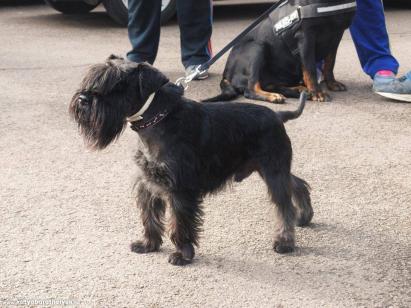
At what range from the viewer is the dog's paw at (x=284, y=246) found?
12.5 ft

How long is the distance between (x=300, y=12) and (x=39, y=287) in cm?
378

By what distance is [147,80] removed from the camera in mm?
3395

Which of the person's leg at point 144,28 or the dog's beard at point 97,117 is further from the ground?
the dog's beard at point 97,117

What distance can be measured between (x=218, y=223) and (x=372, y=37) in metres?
3.47

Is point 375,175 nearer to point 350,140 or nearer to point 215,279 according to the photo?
point 350,140

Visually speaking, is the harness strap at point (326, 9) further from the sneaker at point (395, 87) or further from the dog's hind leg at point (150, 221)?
the dog's hind leg at point (150, 221)

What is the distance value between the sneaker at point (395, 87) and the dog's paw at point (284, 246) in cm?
312

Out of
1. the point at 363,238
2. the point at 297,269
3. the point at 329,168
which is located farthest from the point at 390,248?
the point at 329,168

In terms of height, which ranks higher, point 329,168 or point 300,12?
point 300,12

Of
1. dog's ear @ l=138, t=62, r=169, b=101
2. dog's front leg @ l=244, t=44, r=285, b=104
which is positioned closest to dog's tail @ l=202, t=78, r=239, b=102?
dog's front leg @ l=244, t=44, r=285, b=104

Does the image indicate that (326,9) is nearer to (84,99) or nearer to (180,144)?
(180,144)

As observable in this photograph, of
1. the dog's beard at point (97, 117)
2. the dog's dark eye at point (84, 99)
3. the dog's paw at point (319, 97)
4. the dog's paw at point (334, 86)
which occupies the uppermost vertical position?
the dog's dark eye at point (84, 99)

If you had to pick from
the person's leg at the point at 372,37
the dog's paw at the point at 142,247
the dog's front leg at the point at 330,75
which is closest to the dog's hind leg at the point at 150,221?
the dog's paw at the point at 142,247

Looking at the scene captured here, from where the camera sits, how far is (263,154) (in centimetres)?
380
